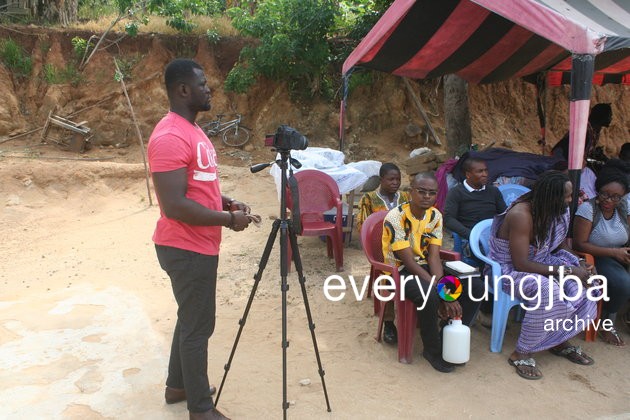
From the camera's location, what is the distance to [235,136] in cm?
1085

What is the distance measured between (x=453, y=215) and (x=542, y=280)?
49.9 inches

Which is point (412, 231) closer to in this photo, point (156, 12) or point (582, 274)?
point (582, 274)

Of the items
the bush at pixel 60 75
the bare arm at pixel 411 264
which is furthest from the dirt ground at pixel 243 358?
the bush at pixel 60 75

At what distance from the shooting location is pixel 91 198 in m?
8.12

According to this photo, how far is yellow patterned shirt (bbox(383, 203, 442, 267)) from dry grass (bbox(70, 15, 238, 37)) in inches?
381

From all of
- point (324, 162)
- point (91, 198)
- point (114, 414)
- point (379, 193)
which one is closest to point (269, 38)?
point (91, 198)

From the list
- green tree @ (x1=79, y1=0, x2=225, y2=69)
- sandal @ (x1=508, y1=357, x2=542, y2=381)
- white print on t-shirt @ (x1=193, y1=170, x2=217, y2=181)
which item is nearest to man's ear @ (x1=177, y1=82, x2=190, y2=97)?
white print on t-shirt @ (x1=193, y1=170, x2=217, y2=181)

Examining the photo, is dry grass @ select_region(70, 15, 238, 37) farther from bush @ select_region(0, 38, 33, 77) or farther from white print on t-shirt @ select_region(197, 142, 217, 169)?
white print on t-shirt @ select_region(197, 142, 217, 169)

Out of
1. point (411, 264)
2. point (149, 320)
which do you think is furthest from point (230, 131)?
point (411, 264)

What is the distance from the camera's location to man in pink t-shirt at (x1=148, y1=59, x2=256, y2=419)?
2.15 m

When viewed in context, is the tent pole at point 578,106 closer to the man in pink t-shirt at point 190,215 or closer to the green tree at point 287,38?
the man in pink t-shirt at point 190,215

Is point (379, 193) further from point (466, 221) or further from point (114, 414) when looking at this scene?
point (114, 414)

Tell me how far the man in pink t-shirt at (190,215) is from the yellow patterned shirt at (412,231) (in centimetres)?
119

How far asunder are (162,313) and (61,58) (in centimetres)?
944
